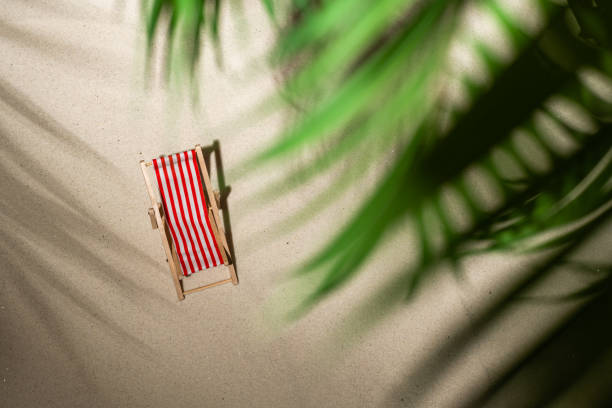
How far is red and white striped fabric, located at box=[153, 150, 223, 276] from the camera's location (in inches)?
71.6

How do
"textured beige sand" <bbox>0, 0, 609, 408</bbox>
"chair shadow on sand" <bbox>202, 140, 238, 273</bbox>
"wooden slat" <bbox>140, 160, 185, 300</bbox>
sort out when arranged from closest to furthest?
"wooden slat" <bbox>140, 160, 185, 300</bbox> → "textured beige sand" <bbox>0, 0, 609, 408</bbox> → "chair shadow on sand" <bbox>202, 140, 238, 273</bbox>

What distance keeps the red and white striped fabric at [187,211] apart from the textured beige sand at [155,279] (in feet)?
0.56

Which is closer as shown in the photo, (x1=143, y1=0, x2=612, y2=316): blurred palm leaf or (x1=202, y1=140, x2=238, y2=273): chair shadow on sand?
(x1=143, y1=0, x2=612, y2=316): blurred palm leaf

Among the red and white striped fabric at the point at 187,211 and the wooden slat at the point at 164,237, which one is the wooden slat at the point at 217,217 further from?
the wooden slat at the point at 164,237

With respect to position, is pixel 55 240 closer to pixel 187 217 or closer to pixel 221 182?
pixel 187 217

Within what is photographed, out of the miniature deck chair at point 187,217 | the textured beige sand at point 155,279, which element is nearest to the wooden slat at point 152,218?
the miniature deck chair at point 187,217

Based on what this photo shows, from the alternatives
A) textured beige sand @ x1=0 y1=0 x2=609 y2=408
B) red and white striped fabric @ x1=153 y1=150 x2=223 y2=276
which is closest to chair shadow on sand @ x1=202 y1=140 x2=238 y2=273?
textured beige sand @ x1=0 y1=0 x2=609 y2=408

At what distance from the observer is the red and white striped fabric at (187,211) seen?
1.82m

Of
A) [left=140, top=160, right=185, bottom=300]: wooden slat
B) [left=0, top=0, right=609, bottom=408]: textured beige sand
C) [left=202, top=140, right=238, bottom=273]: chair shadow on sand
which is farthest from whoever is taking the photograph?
[left=202, top=140, right=238, bottom=273]: chair shadow on sand

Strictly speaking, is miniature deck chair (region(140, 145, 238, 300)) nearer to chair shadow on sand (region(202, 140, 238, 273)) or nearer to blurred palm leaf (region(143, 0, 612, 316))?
chair shadow on sand (region(202, 140, 238, 273))

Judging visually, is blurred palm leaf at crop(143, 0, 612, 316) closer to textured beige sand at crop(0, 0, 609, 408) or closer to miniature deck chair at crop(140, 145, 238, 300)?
textured beige sand at crop(0, 0, 609, 408)

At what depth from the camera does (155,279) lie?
2037 mm

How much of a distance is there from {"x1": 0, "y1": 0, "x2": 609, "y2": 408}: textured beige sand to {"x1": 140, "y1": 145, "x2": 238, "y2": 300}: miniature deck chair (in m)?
0.14

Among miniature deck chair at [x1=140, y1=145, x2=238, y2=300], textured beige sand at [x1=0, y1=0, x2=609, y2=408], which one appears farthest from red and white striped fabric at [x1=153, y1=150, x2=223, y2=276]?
textured beige sand at [x1=0, y1=0, x2=609, y2=408]
